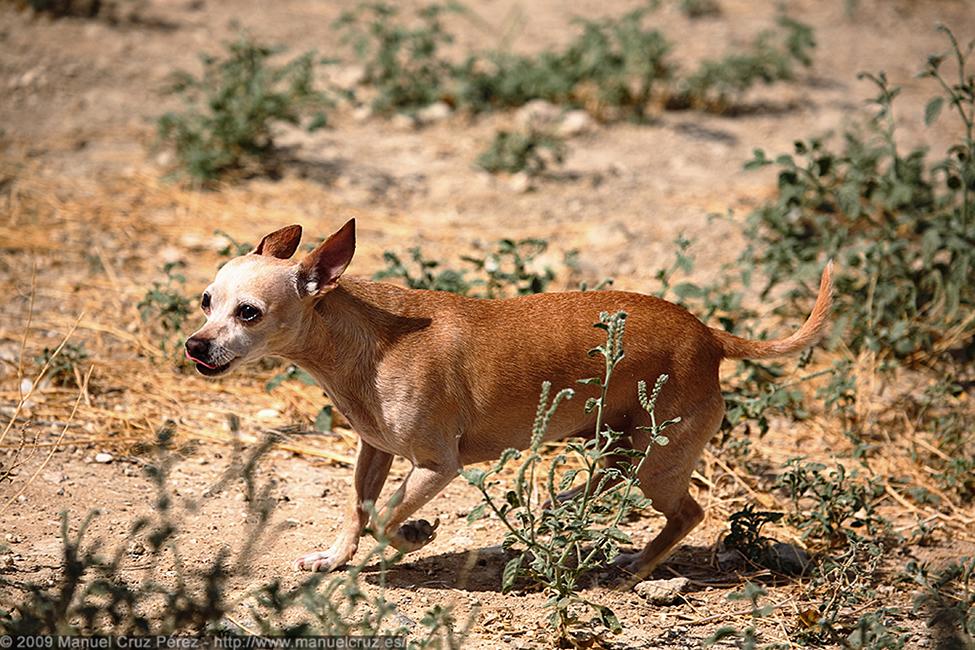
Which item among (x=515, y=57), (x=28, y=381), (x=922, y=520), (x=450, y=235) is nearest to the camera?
(x=922, y=520)

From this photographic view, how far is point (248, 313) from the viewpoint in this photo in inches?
164

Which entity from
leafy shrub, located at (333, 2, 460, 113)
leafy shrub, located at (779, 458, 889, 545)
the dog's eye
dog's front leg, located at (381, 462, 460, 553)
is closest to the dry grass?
leafy shrub, located at (779, 458, 889, 545)

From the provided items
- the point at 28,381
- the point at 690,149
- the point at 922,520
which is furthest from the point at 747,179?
the point at 28,381

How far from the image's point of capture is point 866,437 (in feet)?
19.8

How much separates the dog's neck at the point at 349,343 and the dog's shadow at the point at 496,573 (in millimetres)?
642

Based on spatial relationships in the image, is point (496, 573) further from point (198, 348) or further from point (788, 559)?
point (198, 348)

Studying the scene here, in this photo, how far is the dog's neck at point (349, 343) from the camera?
14.2ft

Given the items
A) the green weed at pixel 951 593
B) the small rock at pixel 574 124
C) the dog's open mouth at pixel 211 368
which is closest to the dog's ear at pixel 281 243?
the dog's open mouth at pixel 211 368

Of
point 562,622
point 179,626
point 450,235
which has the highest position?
point 179,626

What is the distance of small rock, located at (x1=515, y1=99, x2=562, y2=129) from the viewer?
9438mm

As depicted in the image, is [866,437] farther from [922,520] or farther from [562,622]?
[562,622]

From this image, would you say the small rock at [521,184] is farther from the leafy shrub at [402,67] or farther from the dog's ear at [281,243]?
the dog's ear at [281,243]

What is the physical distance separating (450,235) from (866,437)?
3.11m

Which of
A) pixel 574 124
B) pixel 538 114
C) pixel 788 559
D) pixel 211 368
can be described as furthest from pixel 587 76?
pixel 211 368
